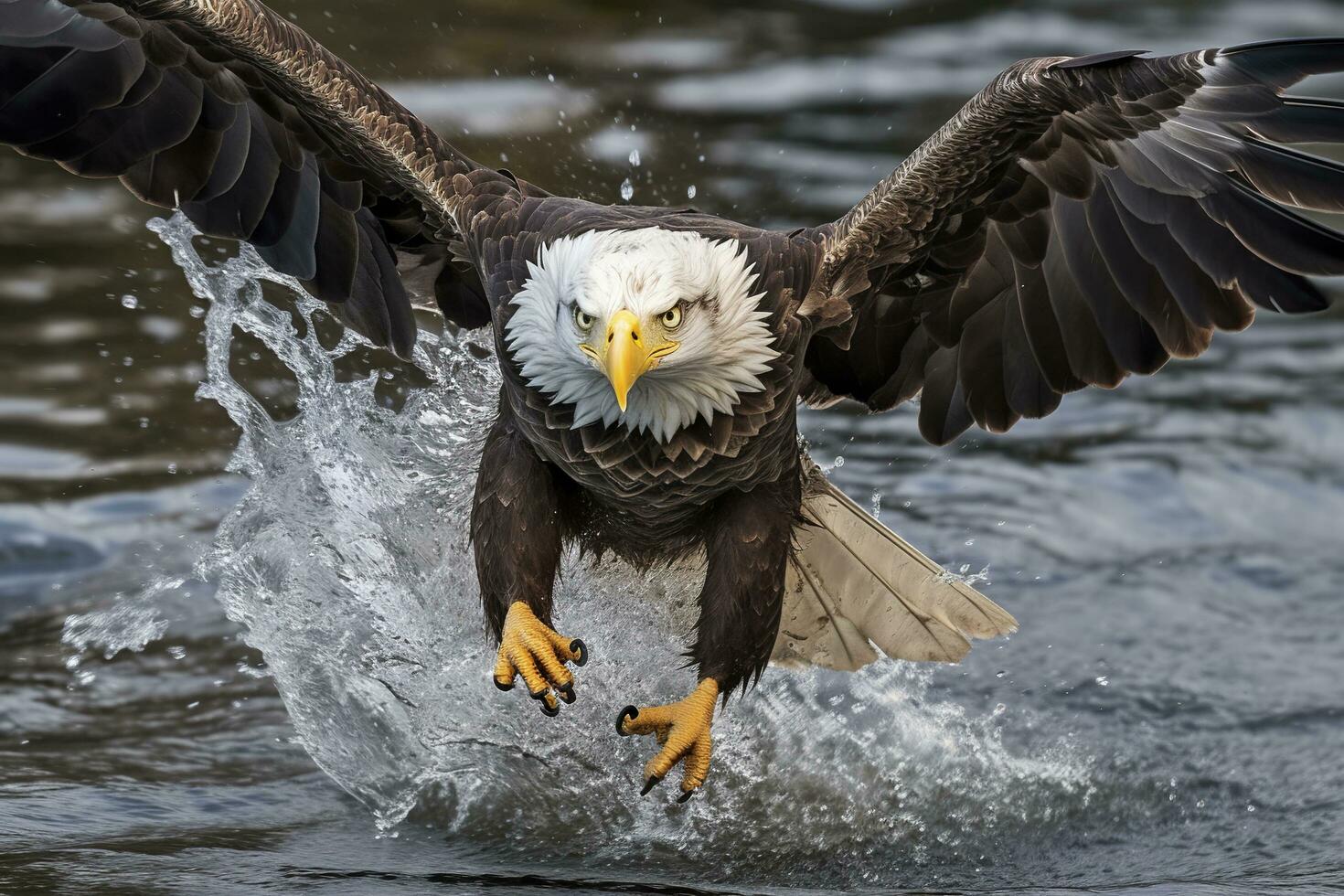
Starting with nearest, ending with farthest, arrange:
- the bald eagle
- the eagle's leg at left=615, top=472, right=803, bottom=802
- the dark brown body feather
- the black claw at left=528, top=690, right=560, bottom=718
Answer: the bald eagle < the dark brown body feather < the black claw at left=528, top=690, right=560, bottom=718 < the eagle's leg at left=615, top=472, right=803, bottom=802

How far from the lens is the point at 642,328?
3826mm

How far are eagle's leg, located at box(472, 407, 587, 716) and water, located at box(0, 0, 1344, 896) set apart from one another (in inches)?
20.1

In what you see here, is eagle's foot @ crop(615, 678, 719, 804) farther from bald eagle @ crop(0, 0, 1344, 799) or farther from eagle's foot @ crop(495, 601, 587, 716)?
eagle's foot @ crop(495, 601, 587, 716)

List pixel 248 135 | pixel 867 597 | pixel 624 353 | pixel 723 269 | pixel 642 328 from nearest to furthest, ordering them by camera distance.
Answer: pixel 624 353 → pixel 642 328 → pixel 723 269 → pixel 248 135 → pixel 867 597

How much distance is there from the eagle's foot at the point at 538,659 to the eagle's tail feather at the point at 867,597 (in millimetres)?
1071

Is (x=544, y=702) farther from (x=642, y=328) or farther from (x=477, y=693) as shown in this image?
(x=642, y=328)

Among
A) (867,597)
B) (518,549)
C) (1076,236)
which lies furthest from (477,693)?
(1076,236)

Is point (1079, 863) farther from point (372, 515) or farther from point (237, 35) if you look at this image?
point (237, 35)

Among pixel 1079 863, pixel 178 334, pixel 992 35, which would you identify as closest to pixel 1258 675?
pixel 1079 863

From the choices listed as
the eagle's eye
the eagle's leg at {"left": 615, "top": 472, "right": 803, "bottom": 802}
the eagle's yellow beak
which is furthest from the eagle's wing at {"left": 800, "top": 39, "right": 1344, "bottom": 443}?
the eagle's yellow beak

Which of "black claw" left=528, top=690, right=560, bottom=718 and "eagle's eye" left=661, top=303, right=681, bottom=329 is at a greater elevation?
"eagle's eye" left=661, top=303, right=681, bottom=329

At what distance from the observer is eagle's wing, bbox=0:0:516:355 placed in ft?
14.7

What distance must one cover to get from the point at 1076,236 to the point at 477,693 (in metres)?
2.18

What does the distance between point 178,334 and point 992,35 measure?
5359mm
